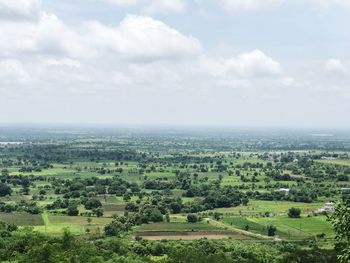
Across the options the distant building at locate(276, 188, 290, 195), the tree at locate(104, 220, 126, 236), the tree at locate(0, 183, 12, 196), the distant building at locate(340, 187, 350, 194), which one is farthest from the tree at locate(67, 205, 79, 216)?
the distant building at locate(340, 187, 350, 194)

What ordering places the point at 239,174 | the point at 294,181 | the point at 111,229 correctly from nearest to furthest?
1. the point at 111,229
2. the point at 294,181
3. the point at 239,174

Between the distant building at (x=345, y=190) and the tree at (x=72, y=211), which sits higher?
the distant building at (x=345, y=190)

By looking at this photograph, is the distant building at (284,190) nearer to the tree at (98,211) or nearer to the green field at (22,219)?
the tree at (98,211)

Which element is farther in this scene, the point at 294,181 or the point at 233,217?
the point at 294,181

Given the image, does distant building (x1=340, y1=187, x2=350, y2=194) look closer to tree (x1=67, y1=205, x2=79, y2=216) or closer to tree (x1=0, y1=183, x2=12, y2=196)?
tree (x1=67, y1=205, x2=79, y2=216)

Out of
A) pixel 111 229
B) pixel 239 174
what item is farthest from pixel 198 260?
pixel 239 174

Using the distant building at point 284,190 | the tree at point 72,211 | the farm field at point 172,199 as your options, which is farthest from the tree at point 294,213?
the tree at point 72,211

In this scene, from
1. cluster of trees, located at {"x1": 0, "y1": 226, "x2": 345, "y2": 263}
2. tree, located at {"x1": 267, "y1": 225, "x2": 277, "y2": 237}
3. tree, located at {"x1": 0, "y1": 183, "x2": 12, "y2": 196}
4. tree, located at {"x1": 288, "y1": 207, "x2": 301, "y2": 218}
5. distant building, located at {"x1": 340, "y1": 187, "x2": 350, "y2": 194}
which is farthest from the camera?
tree, located at {"x1": 0, "y1": 183, "x2": 12, "y2": 196}

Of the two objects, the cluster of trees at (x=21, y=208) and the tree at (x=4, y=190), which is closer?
the cluster of trees at (x=21, y=208)

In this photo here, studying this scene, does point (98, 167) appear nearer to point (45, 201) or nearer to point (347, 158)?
point (45, 201)

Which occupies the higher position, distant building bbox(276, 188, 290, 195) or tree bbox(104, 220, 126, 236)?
distant building bbox(276, 188, 290, 195)

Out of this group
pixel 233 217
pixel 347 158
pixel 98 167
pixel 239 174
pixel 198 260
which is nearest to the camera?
pixel 198 260
